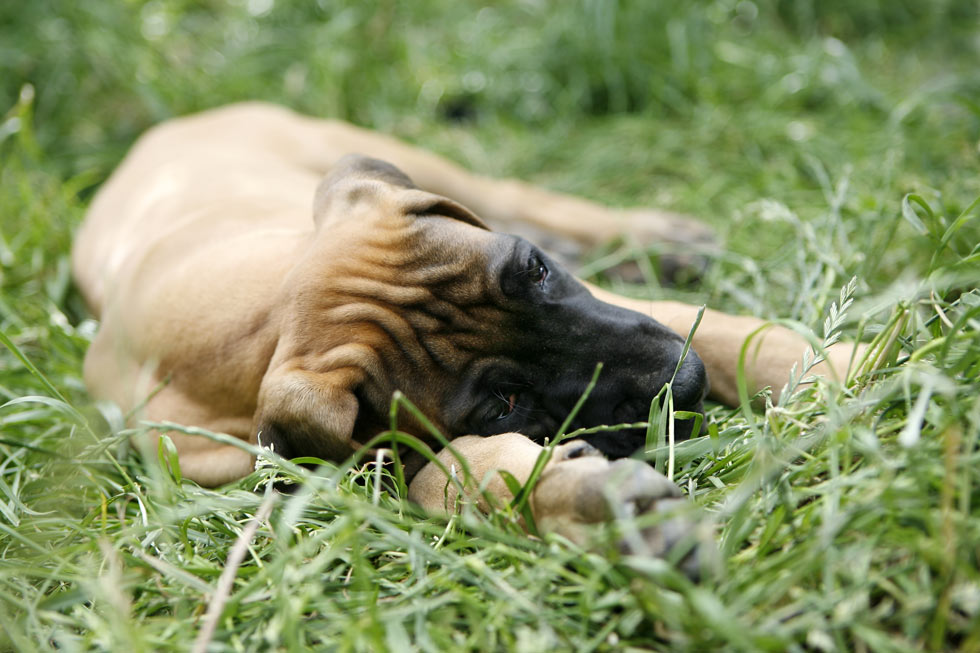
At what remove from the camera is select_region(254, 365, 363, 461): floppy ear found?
2.49 metres

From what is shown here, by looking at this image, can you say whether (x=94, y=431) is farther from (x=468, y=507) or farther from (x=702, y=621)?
(x=702, y=621)

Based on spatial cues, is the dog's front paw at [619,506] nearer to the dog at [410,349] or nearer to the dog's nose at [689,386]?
the dog at [410,349]

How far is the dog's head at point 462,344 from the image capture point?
2646mm

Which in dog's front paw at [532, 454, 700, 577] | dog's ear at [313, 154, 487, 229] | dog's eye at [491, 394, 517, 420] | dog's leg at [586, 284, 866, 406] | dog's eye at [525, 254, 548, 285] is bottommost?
dog's eye at [491, 394, 517, 420]

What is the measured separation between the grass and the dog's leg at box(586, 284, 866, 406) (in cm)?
14

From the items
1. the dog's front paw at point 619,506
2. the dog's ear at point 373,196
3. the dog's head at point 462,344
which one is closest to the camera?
the dog's front paw at point 619,506

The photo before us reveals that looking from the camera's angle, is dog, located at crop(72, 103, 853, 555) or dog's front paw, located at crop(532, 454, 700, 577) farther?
dog, located at crop(72, 103, 853, 555)

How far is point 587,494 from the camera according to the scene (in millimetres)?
1980

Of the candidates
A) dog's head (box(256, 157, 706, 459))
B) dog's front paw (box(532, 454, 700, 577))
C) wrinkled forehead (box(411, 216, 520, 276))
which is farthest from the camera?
wrinkled forehead (box(411, 216, 520, 276))

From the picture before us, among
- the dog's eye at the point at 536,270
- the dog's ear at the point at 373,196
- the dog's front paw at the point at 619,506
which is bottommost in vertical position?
the dog's front paw at the point at 619,506

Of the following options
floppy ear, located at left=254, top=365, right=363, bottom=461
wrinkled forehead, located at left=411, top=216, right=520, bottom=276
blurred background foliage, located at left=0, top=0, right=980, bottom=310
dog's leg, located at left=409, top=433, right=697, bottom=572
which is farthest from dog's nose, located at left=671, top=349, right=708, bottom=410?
blurred background foliage, located at left=0, top=0, right=980, bottom=310

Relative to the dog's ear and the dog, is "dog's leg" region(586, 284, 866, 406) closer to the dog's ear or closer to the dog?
the dog

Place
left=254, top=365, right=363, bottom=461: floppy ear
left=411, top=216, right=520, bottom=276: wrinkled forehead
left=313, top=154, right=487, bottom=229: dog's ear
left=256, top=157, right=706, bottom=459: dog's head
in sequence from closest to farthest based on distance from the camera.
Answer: left=254, top=365, right=363, bottom=461: floppy ear, left=256, top=157, right=706, bottom=459: dog's head, left=411, top=216, right=520, bottom=276: wrinkled forehead, left=313, top=154, right=487, bottom=229: dog's ear

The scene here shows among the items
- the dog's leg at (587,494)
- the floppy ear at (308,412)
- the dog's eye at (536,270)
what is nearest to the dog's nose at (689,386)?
the dog's leg at (587,494)
